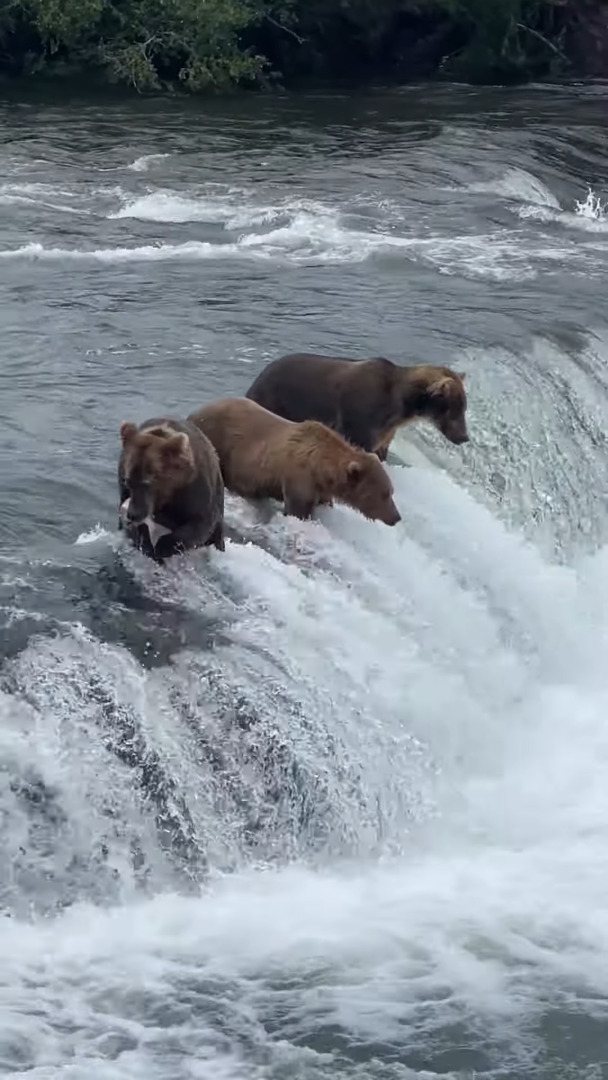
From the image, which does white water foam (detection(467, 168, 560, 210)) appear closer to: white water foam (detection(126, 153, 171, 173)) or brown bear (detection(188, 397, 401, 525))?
white water foam (detection(126, 153, 171, 173))

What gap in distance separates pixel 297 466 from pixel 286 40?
19.7 m

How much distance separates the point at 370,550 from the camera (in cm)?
936

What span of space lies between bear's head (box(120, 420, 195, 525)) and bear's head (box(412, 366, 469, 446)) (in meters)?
2.43

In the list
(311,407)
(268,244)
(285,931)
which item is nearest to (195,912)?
(285,931)

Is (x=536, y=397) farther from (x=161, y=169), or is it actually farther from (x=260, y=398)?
(x=161, y=169)

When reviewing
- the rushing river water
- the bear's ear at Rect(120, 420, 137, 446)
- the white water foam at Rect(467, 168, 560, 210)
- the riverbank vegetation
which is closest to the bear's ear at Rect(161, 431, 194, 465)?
the bear's ear at Rect(120, 420, 137, 446)

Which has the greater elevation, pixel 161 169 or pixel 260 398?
pixel 161 169

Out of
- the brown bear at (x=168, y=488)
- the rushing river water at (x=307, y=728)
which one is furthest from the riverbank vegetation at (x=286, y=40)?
the brown bear at (x=168, y=488)

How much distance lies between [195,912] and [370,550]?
2671mm

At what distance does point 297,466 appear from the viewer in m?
8.96

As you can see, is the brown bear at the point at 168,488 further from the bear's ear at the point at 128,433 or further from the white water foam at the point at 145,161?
the white water foam at the point at 145,161

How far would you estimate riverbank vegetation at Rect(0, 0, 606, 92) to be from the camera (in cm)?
2530

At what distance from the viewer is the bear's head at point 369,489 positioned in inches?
354

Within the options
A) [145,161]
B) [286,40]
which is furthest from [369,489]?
[286,40]
